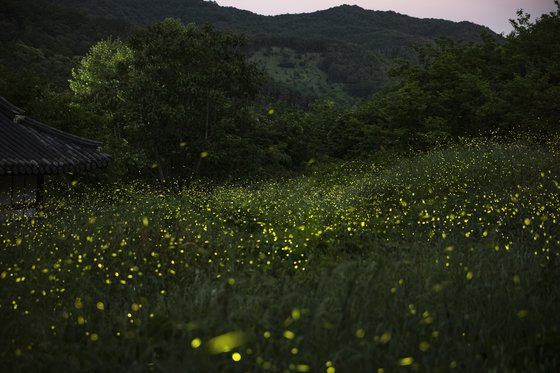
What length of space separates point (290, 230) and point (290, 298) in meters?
3.91

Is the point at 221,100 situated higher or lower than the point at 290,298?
higher

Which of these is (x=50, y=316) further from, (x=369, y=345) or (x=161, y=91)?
(x=161, y=91)

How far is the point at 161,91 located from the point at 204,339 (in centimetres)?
1704

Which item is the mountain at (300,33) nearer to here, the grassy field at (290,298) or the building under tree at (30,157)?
the building under tree at (30,157)

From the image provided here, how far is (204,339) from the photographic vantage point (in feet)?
9.80

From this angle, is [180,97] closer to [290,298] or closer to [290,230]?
[290,230]

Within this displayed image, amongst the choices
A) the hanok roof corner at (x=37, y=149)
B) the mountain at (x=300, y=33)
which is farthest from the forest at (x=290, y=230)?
the mountain at (x=300, y=33)

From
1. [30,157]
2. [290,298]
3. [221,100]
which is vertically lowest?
[290,298]

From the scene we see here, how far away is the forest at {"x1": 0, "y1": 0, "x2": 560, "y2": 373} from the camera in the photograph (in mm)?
3141

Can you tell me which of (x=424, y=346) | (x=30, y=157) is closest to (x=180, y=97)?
(x=30, y=157)

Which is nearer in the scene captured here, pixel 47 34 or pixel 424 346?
pixel 424 346

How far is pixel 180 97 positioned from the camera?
62.2 ft

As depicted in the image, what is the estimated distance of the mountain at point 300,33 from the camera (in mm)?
74312

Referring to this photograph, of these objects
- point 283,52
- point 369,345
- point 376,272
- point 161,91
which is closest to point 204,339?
point 369,345
